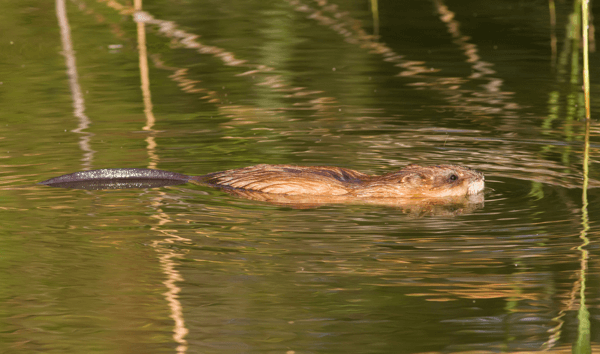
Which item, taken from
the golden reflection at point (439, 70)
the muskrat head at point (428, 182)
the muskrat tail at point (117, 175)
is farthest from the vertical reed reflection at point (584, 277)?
the muskrat tail at point (117, 175)

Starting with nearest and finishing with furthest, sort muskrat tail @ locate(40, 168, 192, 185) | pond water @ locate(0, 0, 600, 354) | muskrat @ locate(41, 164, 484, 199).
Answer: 1. pond water @ locate(0, 0, 600, 354)
2. muskrat @ locate(41, 164, 484, 199)
3. muskrat tail @ locate(40, 168, 192, 185)

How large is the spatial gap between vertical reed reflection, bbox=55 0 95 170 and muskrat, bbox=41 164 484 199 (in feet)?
3.77

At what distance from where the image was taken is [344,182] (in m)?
7.29

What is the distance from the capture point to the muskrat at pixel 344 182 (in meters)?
7.19

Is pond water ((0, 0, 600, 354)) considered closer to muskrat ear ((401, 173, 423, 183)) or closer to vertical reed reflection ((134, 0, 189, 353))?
vertical reed reflection ((134, 0, 189, 353))

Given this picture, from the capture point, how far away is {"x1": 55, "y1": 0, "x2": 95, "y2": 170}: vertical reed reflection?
866 cm

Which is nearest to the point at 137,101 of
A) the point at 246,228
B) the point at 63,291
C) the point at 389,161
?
the point at 389,161

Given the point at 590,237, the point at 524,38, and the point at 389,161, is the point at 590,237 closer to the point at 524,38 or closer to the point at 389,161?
the point at 389,161

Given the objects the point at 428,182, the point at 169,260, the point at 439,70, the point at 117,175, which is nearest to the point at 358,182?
the point at 428,182

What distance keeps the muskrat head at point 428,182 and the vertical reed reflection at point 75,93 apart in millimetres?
2442

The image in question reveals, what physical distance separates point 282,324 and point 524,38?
10.4 m

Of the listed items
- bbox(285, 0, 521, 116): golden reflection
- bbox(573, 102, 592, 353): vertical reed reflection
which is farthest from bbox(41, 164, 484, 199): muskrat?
bbox(285, 0, 521, 116): golden reflection

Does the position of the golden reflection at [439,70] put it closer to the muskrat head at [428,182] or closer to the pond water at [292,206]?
the pond water at [292,206]

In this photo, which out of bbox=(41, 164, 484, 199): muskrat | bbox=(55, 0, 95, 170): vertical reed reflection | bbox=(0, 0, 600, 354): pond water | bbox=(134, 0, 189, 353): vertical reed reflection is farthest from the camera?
bbox=(55, 0, 95, 170): vertical reed reflection
